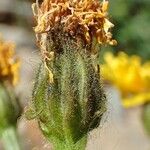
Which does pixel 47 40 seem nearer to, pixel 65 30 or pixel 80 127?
pixel 65 30

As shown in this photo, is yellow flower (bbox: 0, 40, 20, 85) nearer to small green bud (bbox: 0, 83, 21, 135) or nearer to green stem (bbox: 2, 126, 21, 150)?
small green bud (bbox: 0, 83, 21, 135)

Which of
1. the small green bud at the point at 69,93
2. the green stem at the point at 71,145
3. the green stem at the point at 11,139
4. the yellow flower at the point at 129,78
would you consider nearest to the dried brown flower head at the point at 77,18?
the small green bud at the point at 69,93

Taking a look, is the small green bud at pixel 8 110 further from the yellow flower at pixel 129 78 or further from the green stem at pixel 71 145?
the yellow flower at pixel 129 78

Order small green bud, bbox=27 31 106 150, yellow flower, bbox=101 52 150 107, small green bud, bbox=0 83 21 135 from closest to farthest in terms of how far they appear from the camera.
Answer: small green bud, bbox=27 31 106 150, small green bud, bbox=0 83 21 135, yellow flower, bbox=101 52 150 107

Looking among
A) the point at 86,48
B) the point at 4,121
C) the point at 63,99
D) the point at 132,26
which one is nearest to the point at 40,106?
the point at 63,99

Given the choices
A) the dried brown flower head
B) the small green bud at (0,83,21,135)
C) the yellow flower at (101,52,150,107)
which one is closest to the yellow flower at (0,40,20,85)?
the small green bud at (0,83,21,135)

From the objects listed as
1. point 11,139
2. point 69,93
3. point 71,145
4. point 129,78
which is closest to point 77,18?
point 69,93

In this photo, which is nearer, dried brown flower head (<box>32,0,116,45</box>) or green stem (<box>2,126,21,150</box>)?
dried brown flower head (<box>32,0,116,45</box>)
